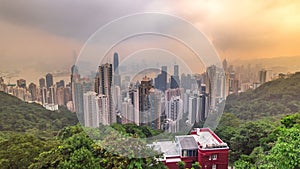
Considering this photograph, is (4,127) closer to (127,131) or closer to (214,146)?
(127,131)

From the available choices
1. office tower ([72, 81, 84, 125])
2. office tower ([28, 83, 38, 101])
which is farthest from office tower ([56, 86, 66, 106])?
office tower ([72, 81, 84, 125])

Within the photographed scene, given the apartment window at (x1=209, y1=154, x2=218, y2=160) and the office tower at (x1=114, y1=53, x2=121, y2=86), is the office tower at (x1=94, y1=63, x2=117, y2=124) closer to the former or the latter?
the office tower at (x1=114, y1=53, x2=121, y2=86)

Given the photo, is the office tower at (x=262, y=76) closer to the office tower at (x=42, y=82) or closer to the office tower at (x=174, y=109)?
the office tower at (x=174, y=109)

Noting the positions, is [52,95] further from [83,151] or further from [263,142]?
[263,142]

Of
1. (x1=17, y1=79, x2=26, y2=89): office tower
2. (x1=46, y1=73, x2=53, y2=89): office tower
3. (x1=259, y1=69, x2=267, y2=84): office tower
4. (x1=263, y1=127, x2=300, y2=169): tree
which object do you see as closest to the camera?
(x1=263, y1=127, x2=300, y2=169): tree

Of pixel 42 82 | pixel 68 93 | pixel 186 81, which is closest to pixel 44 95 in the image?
pixel 42 82

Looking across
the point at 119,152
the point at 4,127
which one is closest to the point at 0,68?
the point at 4,127

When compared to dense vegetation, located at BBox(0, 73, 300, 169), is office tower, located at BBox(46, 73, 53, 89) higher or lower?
higher
